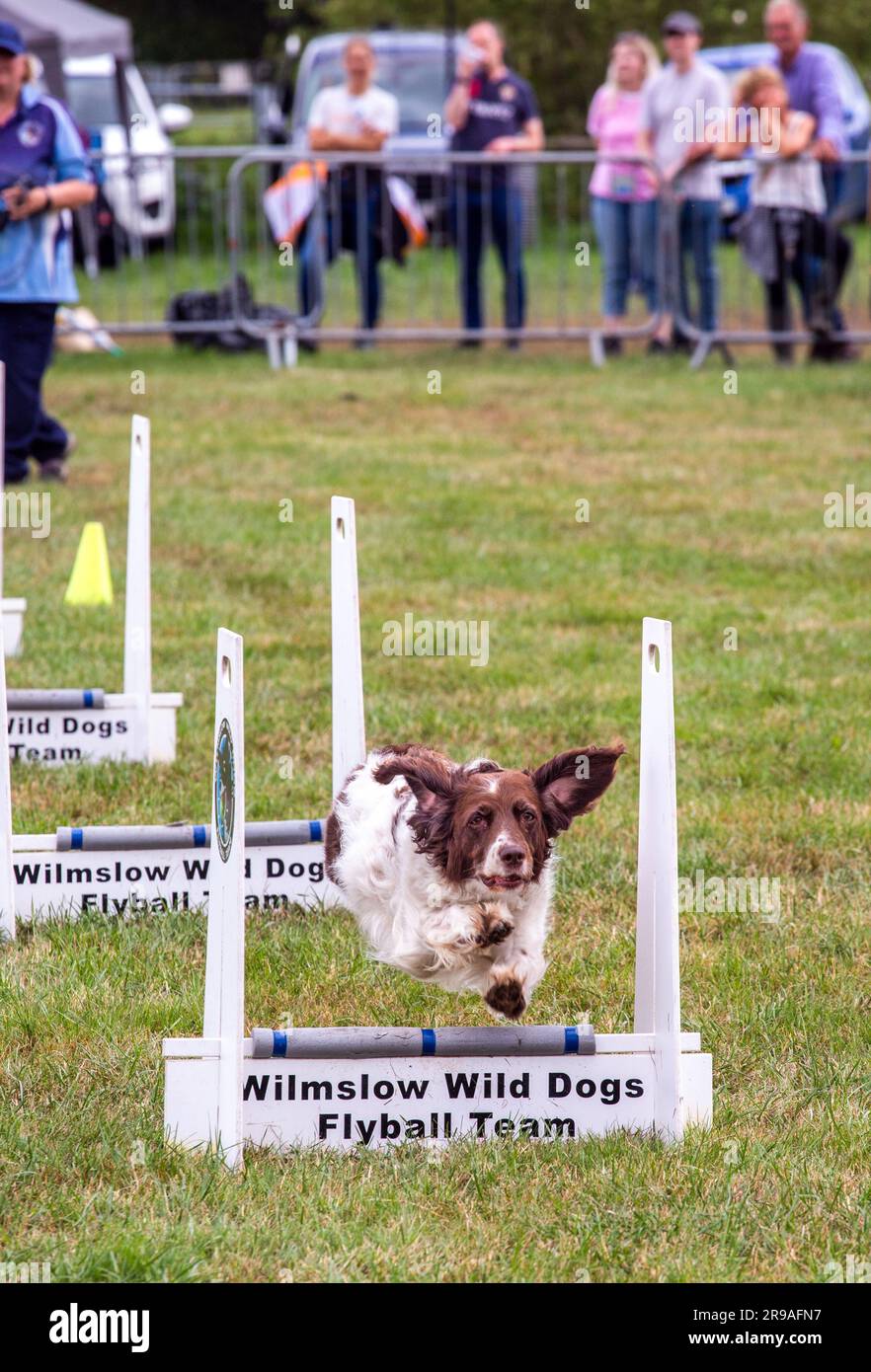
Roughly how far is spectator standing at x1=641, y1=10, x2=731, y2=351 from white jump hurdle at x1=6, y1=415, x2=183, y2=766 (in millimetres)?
9771

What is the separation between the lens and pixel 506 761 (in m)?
6.38

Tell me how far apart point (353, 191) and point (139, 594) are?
10.5 m

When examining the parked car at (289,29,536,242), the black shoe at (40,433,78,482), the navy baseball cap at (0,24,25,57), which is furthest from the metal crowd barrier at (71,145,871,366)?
the navy baseball cap at (0,24,25,57)

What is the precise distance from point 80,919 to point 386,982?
0.91m

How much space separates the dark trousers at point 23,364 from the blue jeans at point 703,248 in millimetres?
6572

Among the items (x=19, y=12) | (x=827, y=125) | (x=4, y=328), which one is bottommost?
(x=4, y=328)

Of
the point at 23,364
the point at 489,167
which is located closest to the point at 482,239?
the point at 489,167

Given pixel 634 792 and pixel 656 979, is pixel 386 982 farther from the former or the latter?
pixel 634 792

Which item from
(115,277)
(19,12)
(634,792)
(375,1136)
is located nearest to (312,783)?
(634,792)

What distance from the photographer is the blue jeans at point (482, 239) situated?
51.5ft

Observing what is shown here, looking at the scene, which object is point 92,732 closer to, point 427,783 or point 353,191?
point 427,783

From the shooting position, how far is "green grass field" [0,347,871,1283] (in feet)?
11.4

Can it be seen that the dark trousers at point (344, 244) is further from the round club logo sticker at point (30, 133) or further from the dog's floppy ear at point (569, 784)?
the dog's floppy ear at point (569, 784)

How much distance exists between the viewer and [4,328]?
10133 millimetres
